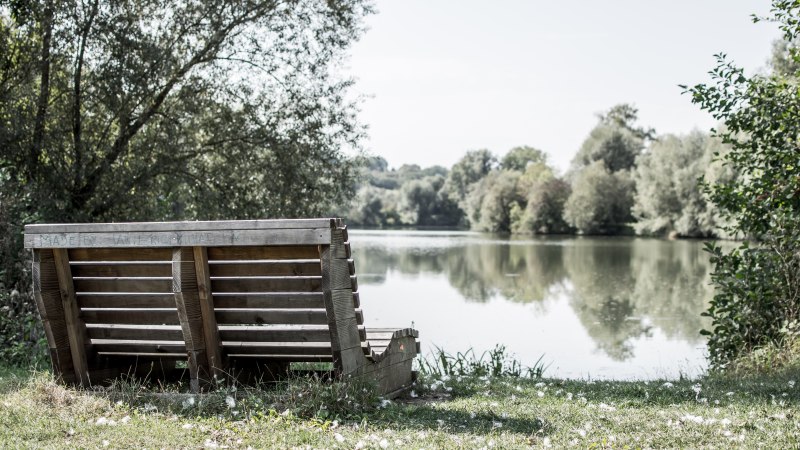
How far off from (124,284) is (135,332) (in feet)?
1.35

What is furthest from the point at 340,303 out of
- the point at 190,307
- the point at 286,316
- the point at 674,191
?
the point at 674,191

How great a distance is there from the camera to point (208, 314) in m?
5.23

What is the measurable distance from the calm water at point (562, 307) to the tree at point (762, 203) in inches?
48.1

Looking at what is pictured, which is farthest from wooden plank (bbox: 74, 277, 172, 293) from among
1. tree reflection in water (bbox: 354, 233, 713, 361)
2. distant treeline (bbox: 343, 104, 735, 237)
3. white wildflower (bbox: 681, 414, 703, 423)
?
distant treeline (bbox: 343, 104, 735, 237)

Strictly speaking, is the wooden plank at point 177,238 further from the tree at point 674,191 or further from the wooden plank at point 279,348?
the tree at point 674,191

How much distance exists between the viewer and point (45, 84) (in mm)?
10789

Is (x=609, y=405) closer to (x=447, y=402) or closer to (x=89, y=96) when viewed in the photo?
(x=447, y=402)

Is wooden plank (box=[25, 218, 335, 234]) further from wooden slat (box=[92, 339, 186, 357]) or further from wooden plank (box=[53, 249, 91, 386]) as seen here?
wooden slat (box=[92, 339, 186, 357])

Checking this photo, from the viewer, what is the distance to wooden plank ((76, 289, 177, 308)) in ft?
17.6

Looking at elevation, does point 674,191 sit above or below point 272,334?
above

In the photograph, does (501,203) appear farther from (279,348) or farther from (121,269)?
(121,269)

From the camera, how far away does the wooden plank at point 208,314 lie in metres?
5.09

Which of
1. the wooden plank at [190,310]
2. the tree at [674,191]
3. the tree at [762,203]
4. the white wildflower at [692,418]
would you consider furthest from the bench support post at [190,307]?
the tree at [674,191]

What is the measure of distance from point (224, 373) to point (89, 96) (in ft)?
23.4
